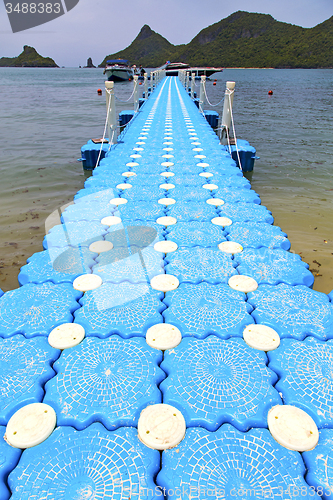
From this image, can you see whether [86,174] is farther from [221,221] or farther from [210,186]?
[221,221]

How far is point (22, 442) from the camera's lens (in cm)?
137

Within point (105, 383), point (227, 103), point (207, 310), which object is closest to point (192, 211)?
point (207, 310)

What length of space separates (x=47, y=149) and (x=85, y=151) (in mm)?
3640

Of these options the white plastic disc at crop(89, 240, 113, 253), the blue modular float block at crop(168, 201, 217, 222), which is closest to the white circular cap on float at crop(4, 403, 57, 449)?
the white plastic disc at crop(89, 240, 113, 253)

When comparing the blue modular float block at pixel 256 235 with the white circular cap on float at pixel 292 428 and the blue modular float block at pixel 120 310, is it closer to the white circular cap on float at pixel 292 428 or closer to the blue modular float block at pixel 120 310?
the blue modular float block at pixel 120 310

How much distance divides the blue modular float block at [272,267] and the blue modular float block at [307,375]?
2.18 feet

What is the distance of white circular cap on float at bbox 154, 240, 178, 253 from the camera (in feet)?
9.52

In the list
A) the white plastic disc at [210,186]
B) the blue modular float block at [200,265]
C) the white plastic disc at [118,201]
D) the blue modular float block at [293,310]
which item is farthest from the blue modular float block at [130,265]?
the white plastic disc at [210,186]

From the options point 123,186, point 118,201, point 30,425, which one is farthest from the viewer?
point 123,186

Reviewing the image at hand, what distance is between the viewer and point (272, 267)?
2.67 m

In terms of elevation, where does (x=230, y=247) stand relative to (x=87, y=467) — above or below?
above

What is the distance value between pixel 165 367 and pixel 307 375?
34.4 inches

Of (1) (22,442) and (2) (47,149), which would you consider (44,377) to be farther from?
(2) (47,149)

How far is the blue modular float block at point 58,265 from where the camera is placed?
252 centimetres
